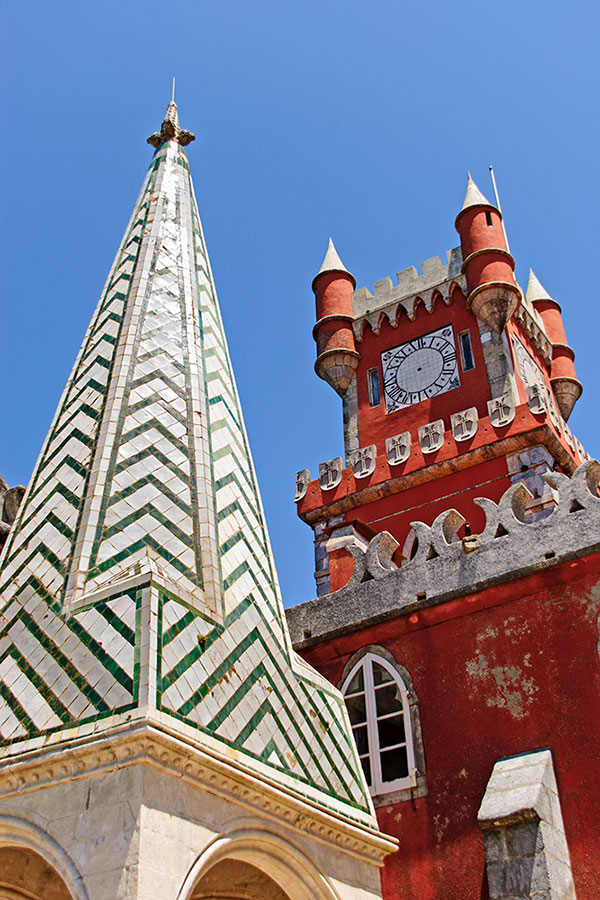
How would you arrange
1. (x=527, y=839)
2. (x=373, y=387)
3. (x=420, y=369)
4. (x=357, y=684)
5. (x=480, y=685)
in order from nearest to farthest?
(x=527, y=839)
(x=480, y=685)
(x=357, y=684)
(x=420, y=369)
(x=373, y=387)

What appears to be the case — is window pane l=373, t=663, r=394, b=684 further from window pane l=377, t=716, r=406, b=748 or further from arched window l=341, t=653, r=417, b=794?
window pane l=377, t=716, r=406, b=748

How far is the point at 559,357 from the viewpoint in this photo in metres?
25.3

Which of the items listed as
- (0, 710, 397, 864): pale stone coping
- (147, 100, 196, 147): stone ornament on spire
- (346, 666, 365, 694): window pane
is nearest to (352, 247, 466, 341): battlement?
(147, 100, 196, 147): stone ornament on spire

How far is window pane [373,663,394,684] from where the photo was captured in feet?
32.4

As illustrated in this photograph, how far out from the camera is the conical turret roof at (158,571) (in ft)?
18.1

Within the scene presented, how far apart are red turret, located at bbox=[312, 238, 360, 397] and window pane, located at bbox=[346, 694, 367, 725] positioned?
13655mm

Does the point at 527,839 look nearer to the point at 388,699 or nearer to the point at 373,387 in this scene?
the point at 388,699

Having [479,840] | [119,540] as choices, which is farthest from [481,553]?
[119,540]

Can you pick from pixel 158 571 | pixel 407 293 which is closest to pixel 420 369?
pixel 407 293

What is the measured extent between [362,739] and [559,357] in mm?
17793

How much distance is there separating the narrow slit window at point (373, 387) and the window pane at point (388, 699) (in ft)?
42.4

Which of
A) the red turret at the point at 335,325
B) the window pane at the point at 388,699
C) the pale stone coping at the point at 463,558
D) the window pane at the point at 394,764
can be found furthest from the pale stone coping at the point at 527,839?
the red turret at the point at 335,325

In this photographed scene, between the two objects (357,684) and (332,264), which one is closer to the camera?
(357,684)

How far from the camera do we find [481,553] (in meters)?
9.77
